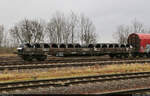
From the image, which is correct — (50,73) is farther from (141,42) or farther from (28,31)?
(28,31)

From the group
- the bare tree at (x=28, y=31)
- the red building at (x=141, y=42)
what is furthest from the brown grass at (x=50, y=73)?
the bare tree at (x=28, y=31)

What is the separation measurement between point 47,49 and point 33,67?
7.94 metres

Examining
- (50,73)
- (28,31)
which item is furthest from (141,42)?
(28,31)

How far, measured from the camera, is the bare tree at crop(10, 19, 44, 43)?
7394 centimetres

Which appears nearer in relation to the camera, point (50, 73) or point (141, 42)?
point (50, 73)

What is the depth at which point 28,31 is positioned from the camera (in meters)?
76.5

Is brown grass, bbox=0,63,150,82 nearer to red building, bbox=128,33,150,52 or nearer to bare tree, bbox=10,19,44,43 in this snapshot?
red building, bbox=128,33,150,52

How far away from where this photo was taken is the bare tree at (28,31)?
7394cm

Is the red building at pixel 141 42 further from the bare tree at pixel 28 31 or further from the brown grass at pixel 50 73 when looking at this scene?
the bare tree at pixel 28 31

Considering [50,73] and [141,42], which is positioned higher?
[141,42]

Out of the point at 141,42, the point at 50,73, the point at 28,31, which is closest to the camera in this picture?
the point at 50,73

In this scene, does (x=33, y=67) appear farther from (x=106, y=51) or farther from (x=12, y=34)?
(x=12, y=34)

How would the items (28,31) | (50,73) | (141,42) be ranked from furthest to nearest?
(28,31) < (141,42) < (50,73)

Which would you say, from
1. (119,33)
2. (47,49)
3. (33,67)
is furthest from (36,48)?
(119,33)
